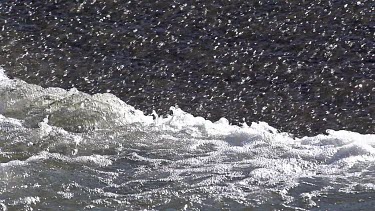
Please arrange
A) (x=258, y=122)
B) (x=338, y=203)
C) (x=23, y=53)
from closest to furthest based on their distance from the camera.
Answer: (x=338, y=203)
(x=258, y=122)
(x=23, y=53)

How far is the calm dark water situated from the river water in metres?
0.03

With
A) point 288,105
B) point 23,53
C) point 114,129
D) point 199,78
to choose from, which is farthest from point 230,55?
point 23,53

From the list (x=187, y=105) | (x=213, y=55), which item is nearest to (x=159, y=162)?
(x=187, y=105)

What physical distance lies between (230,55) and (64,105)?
3.19 metres

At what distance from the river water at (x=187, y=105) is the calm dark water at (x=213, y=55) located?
0.10ft

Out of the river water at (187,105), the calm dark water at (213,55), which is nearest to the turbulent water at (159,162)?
the river water at (187,105)

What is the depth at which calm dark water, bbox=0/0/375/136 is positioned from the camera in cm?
1369

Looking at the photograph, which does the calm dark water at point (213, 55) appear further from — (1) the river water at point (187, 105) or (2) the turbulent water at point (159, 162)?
(2) the turbulent water at point (159, 162)

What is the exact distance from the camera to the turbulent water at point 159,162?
1152cm

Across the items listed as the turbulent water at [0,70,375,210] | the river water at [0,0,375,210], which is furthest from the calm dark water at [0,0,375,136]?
the turbulent water at [0,70,375,210]

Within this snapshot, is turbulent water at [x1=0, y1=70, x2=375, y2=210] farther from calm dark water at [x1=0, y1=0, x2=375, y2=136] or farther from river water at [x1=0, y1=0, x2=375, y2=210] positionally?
calm dark water at [x1=0, y1=0, x2=375, y2=136]

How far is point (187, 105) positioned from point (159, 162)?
1.62 m

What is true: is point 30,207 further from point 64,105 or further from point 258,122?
point 258,122

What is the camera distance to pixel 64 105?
46.0 ft
